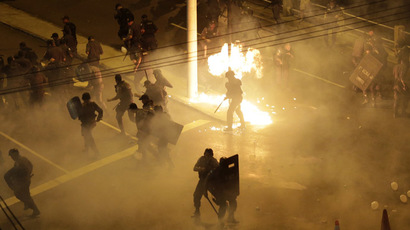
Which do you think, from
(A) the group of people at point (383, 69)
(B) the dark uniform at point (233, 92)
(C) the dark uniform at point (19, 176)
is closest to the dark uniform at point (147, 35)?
(B) the dark uniform at point (233, 92)

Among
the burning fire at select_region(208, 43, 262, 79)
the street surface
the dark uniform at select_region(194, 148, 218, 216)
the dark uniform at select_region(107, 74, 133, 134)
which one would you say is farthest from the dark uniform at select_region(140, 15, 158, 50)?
the dark uniform at select_region(194, 148, 218, 216)

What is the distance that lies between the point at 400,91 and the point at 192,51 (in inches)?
251

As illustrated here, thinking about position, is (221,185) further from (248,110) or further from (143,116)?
(248,110)

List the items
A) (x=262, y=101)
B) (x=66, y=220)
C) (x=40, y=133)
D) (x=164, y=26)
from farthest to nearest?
(x=164, y=26) → (x=262, y=101) → (x=40, y=133) → (x=66, y=220)

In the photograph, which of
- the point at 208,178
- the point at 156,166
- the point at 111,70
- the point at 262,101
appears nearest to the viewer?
the point at 208,178

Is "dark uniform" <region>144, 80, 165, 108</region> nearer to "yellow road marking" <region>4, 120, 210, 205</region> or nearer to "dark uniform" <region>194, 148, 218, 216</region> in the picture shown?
"yellow road marking" <region>4, 120, 210, 205</region>

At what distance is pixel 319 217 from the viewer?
11.8 m

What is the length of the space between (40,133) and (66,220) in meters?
4.75

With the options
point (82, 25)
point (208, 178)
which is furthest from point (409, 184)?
point (82, 25)

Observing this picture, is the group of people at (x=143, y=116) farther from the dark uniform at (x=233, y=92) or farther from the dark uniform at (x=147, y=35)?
the dark uniform at (x=147, y=35)

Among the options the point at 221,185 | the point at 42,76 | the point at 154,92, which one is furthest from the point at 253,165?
the point at 42,76

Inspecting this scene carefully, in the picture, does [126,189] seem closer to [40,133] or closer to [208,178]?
[208,178]

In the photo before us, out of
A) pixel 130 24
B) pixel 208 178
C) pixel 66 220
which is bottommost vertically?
pixel 66 220

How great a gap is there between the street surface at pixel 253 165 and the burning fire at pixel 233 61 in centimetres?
61
